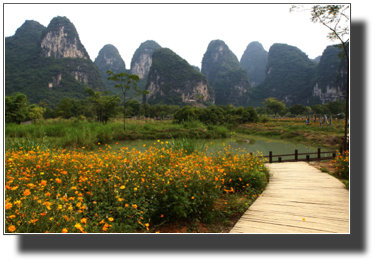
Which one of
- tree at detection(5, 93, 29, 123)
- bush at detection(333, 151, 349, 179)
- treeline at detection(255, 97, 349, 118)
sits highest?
treeline at detection(255, 97, 349, 118)

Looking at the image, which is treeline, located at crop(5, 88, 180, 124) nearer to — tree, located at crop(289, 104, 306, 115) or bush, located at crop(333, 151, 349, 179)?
bush, located at crop(333, 151, 349, 179)

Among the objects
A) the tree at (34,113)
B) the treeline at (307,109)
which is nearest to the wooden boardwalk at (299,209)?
the tree at (34,113)

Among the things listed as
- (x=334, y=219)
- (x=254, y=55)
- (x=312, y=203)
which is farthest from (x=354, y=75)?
(x=254, y=55)

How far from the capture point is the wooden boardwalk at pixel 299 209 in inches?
68.0

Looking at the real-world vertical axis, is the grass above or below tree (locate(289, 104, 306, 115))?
below

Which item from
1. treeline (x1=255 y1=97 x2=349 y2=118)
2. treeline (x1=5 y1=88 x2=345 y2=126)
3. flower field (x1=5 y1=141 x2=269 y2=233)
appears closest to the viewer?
flower field (x1=5 y1=141 x2=269 y2=233)

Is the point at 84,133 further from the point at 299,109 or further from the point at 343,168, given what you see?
the point at 299,109

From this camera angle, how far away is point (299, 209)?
6.94 ft

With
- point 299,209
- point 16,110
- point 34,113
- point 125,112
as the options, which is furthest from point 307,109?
point 299,209

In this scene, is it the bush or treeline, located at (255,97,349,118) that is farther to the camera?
treeline, located at (255,97,349,118)

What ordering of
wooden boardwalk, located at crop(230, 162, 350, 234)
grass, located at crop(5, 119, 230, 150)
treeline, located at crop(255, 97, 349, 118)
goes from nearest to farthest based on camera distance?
wooden boardwalk, located at crop(230, 162, 350, 234), grass, located at crop(5, 119, 230, 150), treeline, located at crop(255, 97, 349, 118)

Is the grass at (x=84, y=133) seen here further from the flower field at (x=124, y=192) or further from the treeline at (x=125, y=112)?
the flower field at (x=124, y=192)

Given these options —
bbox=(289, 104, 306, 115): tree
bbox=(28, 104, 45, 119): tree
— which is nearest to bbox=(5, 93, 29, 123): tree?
bbox=(28, 104, 45, 119): tree

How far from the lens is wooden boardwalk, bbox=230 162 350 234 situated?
1727mm
